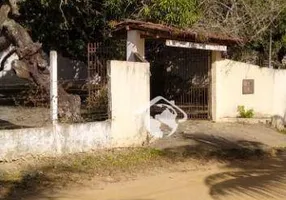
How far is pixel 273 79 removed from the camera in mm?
17266

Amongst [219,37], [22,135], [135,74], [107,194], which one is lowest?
[107,194]

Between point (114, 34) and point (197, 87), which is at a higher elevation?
point (114, 34)

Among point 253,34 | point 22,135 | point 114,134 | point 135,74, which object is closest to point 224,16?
point 253,34

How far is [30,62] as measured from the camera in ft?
42.2

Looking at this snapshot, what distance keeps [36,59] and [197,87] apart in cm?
563

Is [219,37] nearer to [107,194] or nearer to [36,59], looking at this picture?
[36,59]

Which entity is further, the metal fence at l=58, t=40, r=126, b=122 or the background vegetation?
the background vegetation

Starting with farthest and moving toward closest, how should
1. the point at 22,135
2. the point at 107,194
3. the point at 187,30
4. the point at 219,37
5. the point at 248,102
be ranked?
the point at 248,102 < the point at 219,37 < the point at 187,30 < the point at 22,135 < the point at 107,194

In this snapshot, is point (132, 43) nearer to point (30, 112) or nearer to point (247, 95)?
point (30, 112)

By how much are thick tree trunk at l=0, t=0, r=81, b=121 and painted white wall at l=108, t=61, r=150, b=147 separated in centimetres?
88

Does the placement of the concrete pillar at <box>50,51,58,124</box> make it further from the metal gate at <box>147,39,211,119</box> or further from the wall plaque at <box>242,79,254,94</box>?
the wall plaque at <box>242,79,254,94</box>

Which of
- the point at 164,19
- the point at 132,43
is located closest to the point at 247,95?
the point at 164,19

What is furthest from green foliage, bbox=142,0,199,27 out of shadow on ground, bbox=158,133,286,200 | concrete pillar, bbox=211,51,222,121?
shadow on ground, bbox=158,133,286,200

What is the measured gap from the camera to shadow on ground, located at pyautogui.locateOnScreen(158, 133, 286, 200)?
853 centimetres
